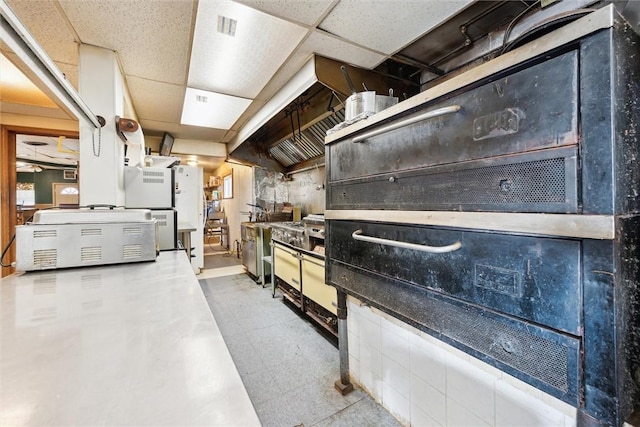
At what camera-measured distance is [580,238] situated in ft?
2.16

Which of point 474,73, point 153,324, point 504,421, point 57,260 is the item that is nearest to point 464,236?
point 474,73

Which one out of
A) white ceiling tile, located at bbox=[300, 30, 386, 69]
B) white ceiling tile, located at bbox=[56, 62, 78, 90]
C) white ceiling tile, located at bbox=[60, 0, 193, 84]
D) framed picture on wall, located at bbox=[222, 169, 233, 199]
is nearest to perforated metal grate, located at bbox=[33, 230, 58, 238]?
white ceiling tile, located at bbox=[60, 0, 193, 84]

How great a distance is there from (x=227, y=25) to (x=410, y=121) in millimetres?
1591

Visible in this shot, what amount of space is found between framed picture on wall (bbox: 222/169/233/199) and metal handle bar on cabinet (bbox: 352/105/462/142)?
5.93m

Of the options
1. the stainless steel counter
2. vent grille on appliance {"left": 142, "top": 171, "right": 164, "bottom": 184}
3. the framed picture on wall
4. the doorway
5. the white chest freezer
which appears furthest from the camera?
→ the doorway

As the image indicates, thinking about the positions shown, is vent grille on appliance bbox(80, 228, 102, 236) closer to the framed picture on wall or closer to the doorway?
the framed picture on wall

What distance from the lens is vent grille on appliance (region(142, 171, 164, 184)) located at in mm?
2576

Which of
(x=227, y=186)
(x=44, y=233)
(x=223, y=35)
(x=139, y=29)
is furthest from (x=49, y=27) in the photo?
(x=227, y=186)

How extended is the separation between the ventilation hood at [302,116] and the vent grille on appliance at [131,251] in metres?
1.90

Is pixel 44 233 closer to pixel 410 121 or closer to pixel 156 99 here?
pixel 410 121

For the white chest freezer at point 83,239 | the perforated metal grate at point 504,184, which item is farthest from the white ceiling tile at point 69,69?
the perforated metal grate at point 504,184

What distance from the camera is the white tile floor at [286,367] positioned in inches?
61.8

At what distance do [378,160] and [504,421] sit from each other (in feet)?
3.90

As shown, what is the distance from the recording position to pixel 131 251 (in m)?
1.63
